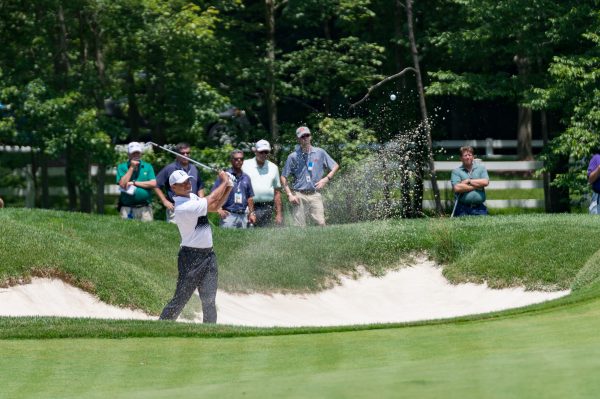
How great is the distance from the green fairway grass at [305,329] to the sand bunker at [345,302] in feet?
0.58

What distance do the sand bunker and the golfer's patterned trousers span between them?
284 centimetres

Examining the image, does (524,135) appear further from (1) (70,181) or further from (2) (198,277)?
(2) (198,277)

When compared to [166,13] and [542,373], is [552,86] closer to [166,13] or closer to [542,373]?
[166,13]

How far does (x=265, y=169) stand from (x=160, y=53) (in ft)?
31.6

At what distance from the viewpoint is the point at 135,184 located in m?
22.2

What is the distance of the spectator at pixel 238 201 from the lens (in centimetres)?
2169

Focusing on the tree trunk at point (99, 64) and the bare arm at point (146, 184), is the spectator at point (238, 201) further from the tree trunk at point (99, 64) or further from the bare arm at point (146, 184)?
the tree trunk at point (99, 64)

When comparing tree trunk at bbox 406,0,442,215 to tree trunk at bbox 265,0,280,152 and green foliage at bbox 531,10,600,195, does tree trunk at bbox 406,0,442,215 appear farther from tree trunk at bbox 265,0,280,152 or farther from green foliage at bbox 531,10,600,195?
tree trunk at bbox 265,0,280,152

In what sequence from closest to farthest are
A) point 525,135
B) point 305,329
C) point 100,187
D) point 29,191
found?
point 305,329 → point 100,187 → point 29,191 → point 525,135

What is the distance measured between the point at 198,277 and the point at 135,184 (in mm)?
7390

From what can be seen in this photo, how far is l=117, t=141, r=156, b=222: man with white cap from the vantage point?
22.1 meters

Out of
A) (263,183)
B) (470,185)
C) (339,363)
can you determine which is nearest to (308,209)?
(263,183)

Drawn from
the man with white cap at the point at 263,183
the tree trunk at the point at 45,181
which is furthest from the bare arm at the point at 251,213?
the tree trunk at the point at 45,181

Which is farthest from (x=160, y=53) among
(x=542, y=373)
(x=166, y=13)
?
(x=542, y=373)
